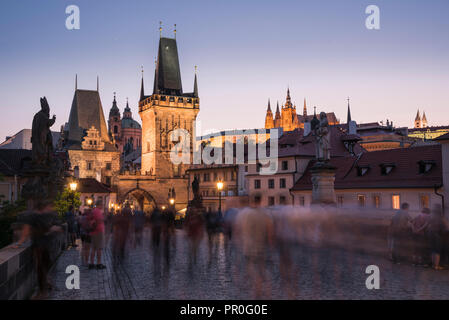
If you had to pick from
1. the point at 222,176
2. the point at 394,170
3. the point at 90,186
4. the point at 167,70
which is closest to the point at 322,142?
the point at 394,170

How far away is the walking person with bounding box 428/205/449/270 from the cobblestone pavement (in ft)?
1.40

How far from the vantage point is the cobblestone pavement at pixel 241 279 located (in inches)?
396

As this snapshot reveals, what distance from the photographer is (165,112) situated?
90.6 m

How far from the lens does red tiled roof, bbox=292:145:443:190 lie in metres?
32.7

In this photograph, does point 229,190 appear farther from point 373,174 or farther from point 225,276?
point 225,276

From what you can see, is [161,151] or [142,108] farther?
[142,108]

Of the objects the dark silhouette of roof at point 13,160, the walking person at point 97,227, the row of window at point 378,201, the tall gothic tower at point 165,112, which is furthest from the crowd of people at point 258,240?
the tall gothic tower at point 165,112

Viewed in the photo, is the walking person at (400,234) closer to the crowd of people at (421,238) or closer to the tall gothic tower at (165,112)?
the crowd of people at (421,238)

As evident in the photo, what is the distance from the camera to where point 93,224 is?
13.6 meters

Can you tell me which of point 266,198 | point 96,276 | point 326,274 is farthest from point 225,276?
point 266,198

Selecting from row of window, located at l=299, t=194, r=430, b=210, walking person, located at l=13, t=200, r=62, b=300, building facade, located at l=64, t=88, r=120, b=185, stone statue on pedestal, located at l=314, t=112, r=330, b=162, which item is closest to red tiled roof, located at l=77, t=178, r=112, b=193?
building facade, located at l=64, t=88, r=120, b=185

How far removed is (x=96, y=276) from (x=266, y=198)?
41152 millimetres

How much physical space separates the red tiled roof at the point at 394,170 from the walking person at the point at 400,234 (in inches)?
714
